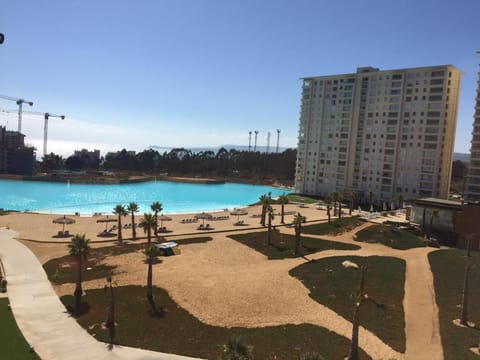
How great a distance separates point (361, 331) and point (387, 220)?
4572 centimetres

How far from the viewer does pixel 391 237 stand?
52656 mm

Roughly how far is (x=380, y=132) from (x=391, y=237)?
52.8 meters

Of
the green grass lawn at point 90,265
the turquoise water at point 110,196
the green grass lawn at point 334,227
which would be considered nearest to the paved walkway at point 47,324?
the green grass lawn at point 90,265

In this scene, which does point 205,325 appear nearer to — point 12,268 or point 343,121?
point 12,268

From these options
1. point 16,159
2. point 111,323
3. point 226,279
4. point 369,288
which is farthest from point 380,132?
point 16,159

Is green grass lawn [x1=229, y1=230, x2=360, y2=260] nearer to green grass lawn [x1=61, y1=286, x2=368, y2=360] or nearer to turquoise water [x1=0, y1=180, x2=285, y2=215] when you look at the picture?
green grass lawn [x1=61, y1=286, x2=368, y2=360]

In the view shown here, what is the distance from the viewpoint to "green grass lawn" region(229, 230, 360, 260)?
44.7m

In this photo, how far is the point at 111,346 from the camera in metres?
21.6

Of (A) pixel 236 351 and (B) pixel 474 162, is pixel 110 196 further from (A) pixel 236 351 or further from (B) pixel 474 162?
(A) pixel 236 351

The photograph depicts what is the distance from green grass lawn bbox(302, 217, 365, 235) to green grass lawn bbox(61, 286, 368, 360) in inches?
1329

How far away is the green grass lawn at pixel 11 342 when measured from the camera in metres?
20.0

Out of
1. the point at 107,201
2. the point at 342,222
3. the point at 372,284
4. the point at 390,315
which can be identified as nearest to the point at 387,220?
the point at 342,222

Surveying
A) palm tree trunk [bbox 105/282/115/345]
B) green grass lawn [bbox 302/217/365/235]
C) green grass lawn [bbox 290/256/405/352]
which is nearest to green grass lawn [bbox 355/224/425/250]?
green grass lawn [bbox 302/217/365/235]

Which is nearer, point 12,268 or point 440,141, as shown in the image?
point 12,268
